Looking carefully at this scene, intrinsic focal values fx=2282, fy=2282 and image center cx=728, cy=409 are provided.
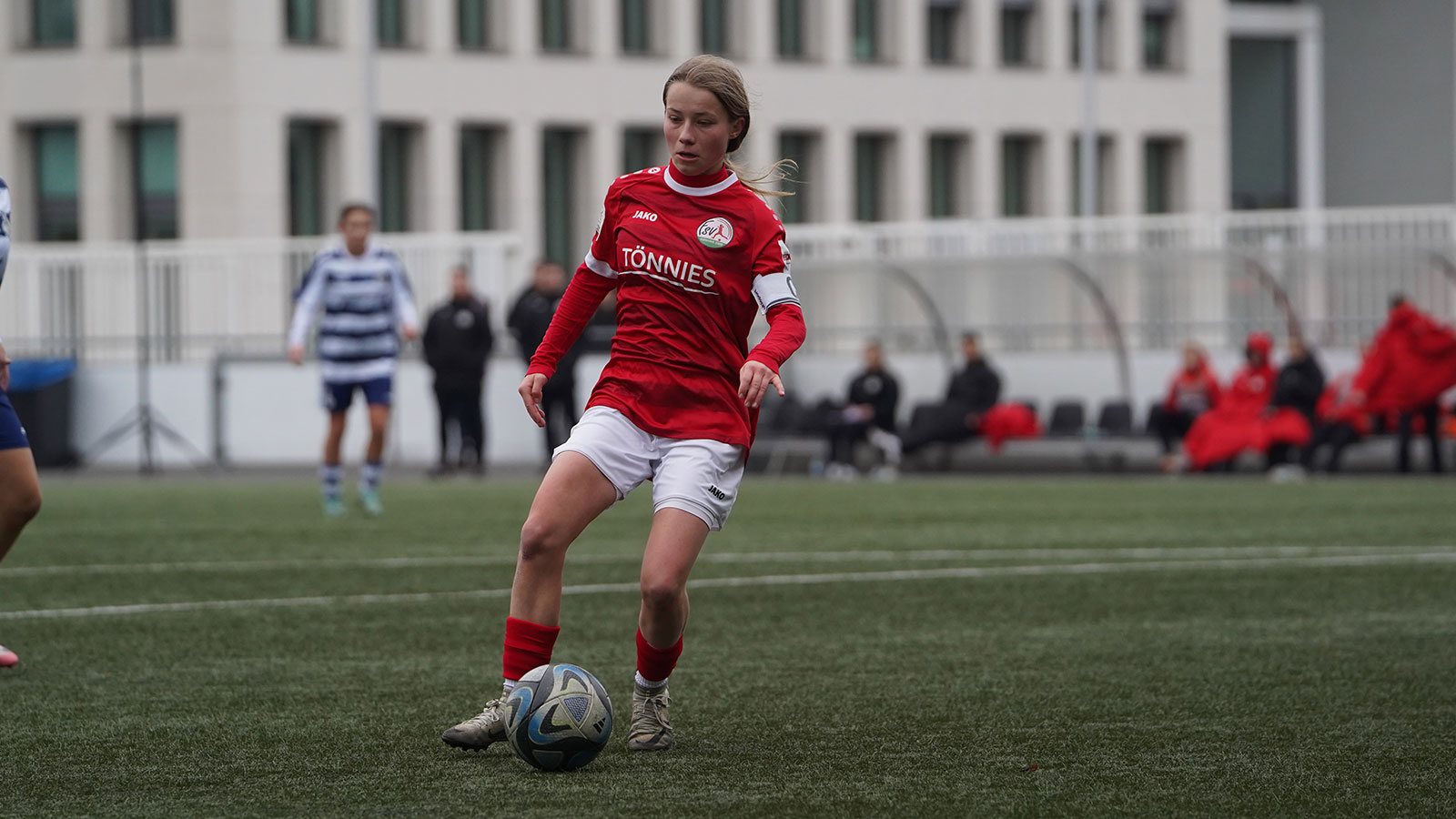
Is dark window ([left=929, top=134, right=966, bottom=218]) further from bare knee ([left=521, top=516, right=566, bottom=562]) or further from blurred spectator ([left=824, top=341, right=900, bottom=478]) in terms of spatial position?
bare knee ([left=521, top=516, right=566, bottom=562])

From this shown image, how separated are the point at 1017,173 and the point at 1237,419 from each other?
28203 mm

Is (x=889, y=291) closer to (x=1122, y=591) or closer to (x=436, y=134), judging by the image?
(x=436, y=134)

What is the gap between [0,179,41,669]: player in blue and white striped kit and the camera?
7484 mm

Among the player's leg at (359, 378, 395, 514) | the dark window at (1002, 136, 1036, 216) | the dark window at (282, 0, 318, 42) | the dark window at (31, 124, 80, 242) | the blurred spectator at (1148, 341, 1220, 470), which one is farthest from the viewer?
the dark window at (1002, 136, 1036, 216)

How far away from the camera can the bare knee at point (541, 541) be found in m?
5.84

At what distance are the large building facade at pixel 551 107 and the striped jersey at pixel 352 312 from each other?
25.7m

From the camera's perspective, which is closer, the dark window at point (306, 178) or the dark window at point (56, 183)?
the dark window at point (56, 183)

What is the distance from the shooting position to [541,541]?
19.2ft

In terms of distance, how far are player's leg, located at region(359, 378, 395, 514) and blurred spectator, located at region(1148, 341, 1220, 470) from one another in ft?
34.8

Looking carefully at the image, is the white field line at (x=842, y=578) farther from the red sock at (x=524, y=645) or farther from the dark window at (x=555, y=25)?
the dark window at (x=555, y=25)

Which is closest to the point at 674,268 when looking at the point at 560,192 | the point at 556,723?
the point at 556,723

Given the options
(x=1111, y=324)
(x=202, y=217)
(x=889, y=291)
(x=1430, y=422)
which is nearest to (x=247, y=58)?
(x=202, y=217)

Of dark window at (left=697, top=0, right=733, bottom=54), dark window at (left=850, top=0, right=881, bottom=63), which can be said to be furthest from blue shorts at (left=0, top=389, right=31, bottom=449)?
dark window at (left=850, top=0, right=881, bottom=63)

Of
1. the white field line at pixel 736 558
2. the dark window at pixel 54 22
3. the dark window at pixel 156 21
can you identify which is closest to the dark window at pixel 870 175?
the dark window at pixel 156 21
